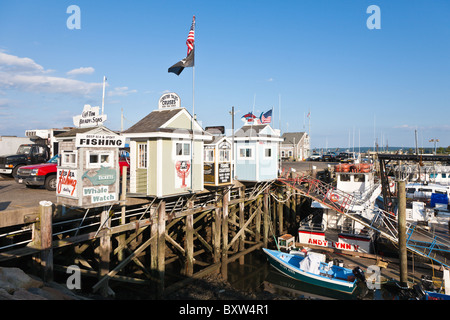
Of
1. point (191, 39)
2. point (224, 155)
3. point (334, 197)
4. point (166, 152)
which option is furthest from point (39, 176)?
point (334, 197)

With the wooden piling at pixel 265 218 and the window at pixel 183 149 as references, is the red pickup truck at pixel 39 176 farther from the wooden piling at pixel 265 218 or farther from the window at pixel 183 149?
the wooden piling at pixel 265 218

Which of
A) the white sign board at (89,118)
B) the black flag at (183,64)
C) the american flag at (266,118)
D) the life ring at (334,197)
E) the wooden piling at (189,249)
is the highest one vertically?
the black flag at (183,64)

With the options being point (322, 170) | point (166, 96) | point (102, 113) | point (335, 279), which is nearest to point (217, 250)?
point (335, 279)

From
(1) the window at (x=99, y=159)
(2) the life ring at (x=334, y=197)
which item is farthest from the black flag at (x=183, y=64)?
(2) the life ring at (x=334, y=197)

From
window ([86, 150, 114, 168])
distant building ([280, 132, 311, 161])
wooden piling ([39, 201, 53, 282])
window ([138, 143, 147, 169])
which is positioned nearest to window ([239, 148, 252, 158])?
window ([138, 143, 147, 169])

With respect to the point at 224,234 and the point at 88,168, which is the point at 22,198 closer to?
the point at 88,168

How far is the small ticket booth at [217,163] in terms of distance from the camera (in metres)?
17.8

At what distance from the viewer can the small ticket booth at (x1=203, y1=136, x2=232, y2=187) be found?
699 inches

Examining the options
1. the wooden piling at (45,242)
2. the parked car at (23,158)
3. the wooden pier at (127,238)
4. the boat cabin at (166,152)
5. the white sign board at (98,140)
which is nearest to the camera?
the wooden piling at (45,242)

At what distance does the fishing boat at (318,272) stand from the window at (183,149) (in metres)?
8.76

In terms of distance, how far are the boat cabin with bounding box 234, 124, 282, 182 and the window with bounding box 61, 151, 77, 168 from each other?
11.8 m

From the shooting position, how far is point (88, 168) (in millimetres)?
11500

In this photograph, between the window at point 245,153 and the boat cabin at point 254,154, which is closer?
the boat cabin at point 254,154

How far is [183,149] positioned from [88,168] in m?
4.97
